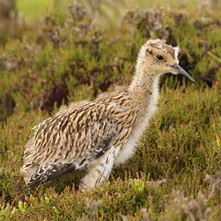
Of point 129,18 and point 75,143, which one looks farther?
point 129,18

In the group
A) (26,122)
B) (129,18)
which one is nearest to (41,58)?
(129,18)

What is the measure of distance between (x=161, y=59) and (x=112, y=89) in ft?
6.56

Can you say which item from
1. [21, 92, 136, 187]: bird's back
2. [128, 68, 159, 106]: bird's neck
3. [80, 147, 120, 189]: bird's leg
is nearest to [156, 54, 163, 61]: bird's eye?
[128, 68, 159, 106]: bird's neck

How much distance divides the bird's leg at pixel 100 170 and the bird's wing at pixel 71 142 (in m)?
0.06

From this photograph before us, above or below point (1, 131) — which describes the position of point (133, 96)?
above

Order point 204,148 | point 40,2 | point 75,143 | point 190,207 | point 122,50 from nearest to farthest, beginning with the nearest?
point 190,207 < point 75,143 < point 204,148 < point 122,50 < point 40,2

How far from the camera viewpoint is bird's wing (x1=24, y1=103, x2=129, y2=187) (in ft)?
18.4

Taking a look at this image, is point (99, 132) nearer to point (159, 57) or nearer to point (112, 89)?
point (159, 57)

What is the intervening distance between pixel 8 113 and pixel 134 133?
11.8 ft

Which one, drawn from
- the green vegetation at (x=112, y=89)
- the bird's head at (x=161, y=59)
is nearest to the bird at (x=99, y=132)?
the bird's head at (x=161, y=59)

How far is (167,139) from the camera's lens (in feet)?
20.5

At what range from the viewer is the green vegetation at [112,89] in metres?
4.88

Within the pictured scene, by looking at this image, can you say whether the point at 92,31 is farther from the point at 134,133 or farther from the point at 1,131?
the point at 134,133

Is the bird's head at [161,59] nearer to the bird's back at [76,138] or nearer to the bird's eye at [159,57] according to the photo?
the bird's eye at [159,57]
